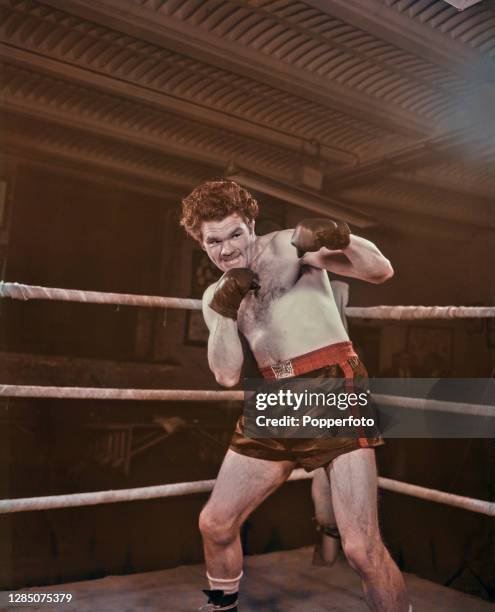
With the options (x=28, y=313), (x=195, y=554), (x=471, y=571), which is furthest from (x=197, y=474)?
(x=471, y=571)

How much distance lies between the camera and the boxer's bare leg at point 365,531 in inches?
51.7

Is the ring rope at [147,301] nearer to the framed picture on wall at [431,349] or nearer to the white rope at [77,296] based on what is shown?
the white rope at [77,296]

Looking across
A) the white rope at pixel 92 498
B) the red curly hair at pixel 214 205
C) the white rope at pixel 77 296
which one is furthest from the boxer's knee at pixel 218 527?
the red curly hair at pixel 214 205

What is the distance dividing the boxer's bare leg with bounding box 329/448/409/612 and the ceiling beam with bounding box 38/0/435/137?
5.94 ft

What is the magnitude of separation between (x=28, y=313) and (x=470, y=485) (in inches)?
137

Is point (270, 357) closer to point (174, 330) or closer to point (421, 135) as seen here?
point (421, 135)

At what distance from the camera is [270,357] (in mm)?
1539

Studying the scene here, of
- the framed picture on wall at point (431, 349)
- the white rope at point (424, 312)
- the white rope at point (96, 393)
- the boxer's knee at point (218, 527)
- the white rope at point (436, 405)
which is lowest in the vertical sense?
the boxer's knee at point (218, 527)

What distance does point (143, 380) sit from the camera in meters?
4.96

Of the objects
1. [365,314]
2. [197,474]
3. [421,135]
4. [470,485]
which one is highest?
[421,135]

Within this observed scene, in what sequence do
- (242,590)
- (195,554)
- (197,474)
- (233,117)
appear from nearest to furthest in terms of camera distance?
(242,590) < (195,554) < (233,117) < (197,474)

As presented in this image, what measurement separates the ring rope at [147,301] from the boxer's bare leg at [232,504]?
1.80 ft

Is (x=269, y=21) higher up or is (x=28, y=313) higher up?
(x=269, y=21)

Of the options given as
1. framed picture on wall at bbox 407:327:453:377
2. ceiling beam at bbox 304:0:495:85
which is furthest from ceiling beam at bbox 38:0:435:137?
framed picture on wall at bbox 407:327:453:377
